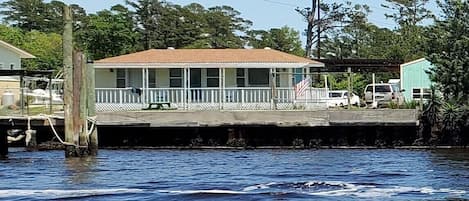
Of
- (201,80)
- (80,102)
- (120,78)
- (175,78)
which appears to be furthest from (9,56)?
(80,102)

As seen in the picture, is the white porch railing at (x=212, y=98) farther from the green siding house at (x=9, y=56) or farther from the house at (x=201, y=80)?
the green siding house at (x=9, y=56)

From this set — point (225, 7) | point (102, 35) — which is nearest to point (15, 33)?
point (102, 35)

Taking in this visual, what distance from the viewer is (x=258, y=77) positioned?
1919 inches

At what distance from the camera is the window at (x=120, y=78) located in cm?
4862

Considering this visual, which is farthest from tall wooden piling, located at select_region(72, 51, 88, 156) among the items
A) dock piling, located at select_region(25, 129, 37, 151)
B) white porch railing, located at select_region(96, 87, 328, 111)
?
white porch railing, located at select_region(96, 87, 328, 111)

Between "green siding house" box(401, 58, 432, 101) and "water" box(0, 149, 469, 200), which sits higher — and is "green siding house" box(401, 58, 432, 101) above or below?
above

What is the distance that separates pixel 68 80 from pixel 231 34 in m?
76.6

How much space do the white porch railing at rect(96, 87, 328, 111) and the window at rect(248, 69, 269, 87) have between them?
154 inches

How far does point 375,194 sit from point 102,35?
55.5 m

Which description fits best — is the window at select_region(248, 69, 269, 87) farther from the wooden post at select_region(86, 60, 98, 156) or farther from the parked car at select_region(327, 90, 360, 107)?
the wooden post at select_region(86, 60, 98, 156)

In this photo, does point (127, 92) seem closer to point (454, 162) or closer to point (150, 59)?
point (150, 59)

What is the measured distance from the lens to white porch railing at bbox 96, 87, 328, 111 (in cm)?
4388

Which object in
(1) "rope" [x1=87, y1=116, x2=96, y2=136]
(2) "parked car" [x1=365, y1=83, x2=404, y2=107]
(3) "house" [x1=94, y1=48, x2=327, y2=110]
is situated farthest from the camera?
(2) "parked car" [x1=365, y1=83, x2=404, y2=107]

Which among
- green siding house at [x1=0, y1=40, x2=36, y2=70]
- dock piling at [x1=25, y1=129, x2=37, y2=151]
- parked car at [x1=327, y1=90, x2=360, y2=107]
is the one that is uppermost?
green siding house at [x1=0, y1=40, x2=36, y2=70]
